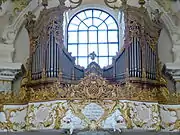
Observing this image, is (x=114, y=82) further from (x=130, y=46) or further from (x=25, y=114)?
(x=25, y=114)

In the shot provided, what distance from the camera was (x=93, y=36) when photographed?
51.0ft

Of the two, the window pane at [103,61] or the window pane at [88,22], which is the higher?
the window pane at [88,22]

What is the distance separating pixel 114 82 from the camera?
13.3 metres

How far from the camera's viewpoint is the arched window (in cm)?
1529

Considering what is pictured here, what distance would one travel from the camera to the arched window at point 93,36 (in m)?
15.3

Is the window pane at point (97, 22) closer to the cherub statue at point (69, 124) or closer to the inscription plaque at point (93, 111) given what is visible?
the inscription plaque at point (93, 111)

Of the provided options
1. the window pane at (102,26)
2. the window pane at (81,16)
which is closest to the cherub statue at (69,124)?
the window pane at (102,26)

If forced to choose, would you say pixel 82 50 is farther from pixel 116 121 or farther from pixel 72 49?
pixel 116 121

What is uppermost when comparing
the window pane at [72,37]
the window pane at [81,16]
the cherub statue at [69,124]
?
the window pane at [81,16]

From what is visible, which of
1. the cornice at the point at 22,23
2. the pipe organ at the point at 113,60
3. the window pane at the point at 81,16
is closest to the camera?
the pipe organ at the point at 113,60

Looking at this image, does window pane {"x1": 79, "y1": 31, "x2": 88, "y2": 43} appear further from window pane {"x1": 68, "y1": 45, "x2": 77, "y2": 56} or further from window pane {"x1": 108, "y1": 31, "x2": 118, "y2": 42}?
window pane {"x1": 108, "y1": 31, "x2": 118, "y2": 42}

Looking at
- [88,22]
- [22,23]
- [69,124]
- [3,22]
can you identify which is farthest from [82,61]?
[69,124]

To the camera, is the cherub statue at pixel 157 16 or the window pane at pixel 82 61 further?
the window pane at pixel 82 61

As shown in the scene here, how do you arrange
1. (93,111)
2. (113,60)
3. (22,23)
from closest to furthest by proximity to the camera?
(93,111) → (113,60) → (22,23)
